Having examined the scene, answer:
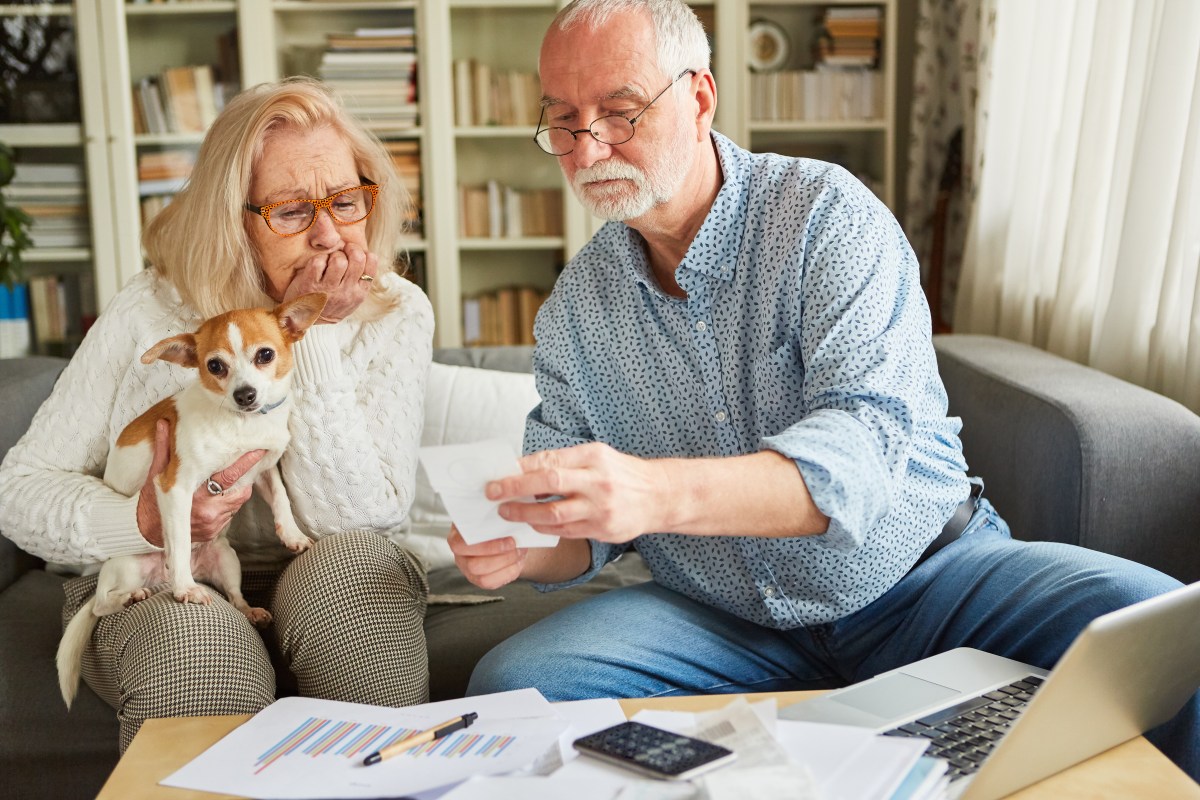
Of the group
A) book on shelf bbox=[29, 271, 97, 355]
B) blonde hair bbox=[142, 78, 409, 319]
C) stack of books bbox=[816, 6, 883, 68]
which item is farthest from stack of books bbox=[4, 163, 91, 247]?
stack of books bbox=[816, 6, 883, 68]

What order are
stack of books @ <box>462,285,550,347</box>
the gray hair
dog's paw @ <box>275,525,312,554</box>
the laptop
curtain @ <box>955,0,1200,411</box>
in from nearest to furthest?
the laptop → the gray hair → dog's paw @ <box>275,525,312,554</box> → curtain @ <box>955,0,1200,411</box> → stack of books @ <box>462,285,550,347</box>

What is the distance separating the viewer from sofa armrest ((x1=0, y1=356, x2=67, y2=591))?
6.28ft

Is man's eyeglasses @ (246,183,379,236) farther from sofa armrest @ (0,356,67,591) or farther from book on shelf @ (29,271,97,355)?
book on shelf @ (29,271,97,355)

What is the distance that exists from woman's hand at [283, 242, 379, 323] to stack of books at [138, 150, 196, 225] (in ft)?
7.64

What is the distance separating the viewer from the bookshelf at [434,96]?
11.7ft

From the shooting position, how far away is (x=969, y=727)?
36.9 inches

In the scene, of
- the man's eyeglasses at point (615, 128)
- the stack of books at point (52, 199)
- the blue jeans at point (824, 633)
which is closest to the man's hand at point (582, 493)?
the blue jeans at point (824, 633)

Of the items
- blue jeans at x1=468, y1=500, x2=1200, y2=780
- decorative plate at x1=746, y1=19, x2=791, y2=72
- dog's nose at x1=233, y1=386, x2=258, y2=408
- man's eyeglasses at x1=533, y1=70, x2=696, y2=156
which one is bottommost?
blue jeans at x1=468, y1=500, x2=1200, y2=780

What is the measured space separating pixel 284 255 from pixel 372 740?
2.84ft

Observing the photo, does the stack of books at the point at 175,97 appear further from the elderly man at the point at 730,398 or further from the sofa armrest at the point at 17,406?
the elderly man at the point at 730,398

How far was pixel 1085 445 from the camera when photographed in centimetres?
162

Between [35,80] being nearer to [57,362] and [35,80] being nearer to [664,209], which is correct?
[57,362]

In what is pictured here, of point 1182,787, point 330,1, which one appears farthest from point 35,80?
point 1182,787

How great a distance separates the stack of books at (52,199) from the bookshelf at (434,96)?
0.06m
